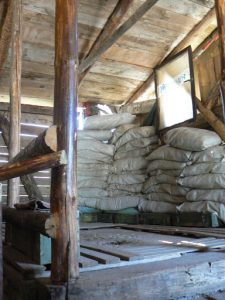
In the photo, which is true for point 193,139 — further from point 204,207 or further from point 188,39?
point 188,39

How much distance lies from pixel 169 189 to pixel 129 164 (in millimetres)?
862

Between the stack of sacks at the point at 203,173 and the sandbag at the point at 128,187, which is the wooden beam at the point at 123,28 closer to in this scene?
the stack of sacks at the point at 203,173

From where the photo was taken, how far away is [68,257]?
1.49 m

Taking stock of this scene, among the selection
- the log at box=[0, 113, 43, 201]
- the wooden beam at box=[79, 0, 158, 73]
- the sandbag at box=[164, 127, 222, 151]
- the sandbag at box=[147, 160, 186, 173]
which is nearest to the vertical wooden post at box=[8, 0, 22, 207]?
the wooden beam at box=[79, 0, 158, 73]

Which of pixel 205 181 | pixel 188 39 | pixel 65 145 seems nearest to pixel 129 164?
pixel 205 181

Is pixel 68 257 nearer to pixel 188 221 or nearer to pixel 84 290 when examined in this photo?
pixel 84 290

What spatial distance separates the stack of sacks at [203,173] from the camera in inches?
129

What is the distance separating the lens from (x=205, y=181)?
3375 mm

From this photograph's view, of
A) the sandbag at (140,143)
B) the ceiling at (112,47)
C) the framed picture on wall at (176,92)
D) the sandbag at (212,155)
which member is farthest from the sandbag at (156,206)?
the ceiling at (112,47)

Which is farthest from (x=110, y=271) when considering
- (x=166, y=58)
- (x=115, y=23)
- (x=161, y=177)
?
(x=166, y=58)

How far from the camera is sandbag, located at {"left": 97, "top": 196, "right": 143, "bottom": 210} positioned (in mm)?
4270

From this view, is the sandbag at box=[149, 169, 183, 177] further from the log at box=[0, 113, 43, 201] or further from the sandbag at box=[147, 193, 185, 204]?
the log at box=[0, 113, 43, 201]

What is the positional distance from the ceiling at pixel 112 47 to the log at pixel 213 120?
127 centimetres

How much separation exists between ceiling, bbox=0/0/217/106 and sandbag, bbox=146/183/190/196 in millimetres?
2128
